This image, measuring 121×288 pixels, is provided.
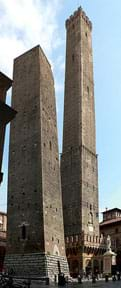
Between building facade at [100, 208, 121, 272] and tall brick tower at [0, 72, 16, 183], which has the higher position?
tall brick tower at [0, 72, 16, 183]

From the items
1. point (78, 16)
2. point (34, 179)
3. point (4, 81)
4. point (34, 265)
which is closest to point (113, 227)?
point (34, 179)

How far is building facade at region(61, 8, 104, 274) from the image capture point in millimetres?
40062

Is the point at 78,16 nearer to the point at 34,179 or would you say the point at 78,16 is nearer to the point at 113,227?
the point at 113,227

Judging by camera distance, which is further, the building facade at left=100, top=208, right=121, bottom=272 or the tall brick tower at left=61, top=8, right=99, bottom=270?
the building facade at left=100, top=208, right=121, bottom=272

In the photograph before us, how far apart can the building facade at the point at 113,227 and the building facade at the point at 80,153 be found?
27.9 ft

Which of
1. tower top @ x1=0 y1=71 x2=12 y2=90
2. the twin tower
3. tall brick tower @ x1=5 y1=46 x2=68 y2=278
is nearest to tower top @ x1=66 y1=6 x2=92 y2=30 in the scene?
the twin tower

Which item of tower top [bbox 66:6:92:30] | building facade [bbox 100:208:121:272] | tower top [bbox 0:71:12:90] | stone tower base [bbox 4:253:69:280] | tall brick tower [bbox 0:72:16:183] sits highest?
tower top [bbox 66:6:92:30]

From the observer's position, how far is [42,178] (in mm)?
30109

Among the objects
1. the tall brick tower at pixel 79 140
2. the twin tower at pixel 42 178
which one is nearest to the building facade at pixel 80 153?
the tall brick tower at pixel 79 140

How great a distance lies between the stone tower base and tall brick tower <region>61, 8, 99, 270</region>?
10057 mm

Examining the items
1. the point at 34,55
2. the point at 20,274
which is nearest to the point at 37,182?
the point at 20,274

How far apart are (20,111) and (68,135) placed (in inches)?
510

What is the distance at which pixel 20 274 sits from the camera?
28656mm

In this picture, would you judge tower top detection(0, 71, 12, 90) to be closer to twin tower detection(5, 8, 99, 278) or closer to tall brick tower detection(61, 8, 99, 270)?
twin tower detection(5, 8, 99, 278)
